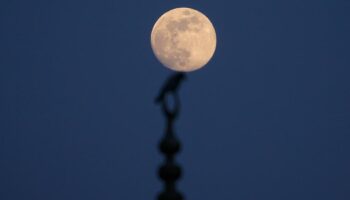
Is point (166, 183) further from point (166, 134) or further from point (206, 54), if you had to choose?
point (206, 54)

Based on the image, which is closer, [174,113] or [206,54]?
[174,113]

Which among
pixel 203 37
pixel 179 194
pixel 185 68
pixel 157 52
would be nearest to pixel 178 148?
pixel 179 194

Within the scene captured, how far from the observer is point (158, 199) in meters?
4.73

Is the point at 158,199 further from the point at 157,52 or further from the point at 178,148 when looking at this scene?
the point at 157,52

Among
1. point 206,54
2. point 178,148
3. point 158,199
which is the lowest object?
point 158,199

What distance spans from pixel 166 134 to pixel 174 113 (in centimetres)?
26

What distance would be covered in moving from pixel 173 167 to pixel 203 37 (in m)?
6.09

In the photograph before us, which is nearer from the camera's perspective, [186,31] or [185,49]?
[185,49]

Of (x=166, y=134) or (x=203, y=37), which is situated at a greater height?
(x=203, y=37)

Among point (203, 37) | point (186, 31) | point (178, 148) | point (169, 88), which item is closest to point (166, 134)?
point (178, 148)

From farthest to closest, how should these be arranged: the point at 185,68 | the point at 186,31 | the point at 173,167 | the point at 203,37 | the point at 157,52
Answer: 1. the point at 203,37
2. the point at 186,31
3. the point at 157,52
4. the point at 185,68
5. the point at 173,167

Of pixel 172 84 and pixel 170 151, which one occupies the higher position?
pixel 172 84

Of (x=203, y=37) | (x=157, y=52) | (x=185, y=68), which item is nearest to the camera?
(x=185, y=68)

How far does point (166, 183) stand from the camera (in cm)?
474
